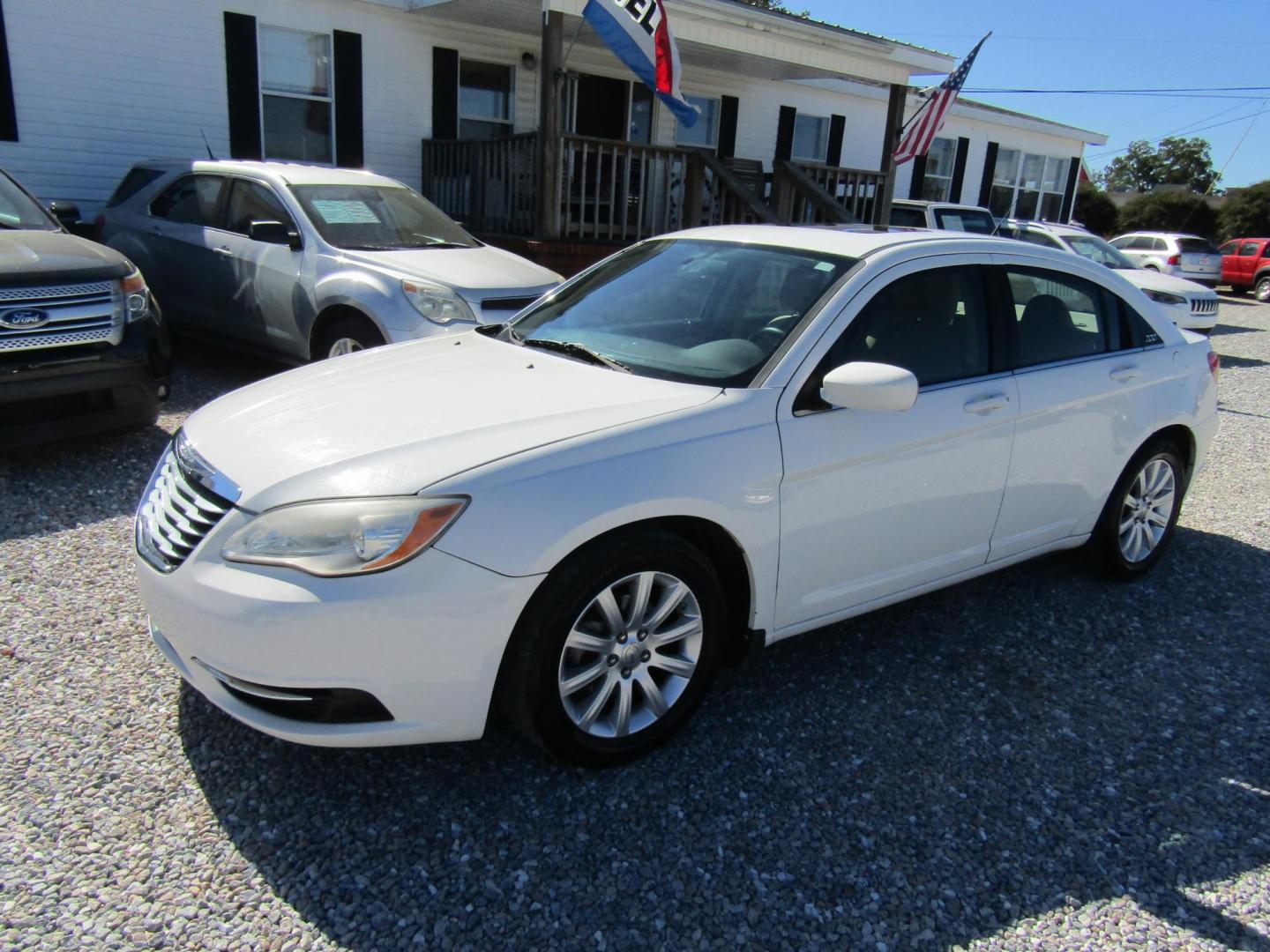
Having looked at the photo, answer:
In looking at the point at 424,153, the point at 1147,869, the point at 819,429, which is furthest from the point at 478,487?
the point at 424,153

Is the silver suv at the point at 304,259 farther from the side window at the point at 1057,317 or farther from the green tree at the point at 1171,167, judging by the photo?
the green tree at the point at 1171,167

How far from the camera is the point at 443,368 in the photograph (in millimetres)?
3486

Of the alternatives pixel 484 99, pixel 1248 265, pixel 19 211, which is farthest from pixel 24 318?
pixel 1248 265

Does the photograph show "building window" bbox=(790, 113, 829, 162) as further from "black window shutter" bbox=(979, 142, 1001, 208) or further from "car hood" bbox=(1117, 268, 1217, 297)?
"car hood" bbox=(1117, 268, 1217, 297)

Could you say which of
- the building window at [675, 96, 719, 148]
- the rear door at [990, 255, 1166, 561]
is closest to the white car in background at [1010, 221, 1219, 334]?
the building window at [675, 96, 719, 148]

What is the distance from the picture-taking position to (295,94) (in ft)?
35.7

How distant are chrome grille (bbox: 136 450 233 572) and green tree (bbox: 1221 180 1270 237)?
4058 cm

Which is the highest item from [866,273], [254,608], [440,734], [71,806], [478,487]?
[866,273]

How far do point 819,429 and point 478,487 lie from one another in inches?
47.0

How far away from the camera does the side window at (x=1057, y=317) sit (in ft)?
12.9

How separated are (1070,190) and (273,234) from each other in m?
23.1

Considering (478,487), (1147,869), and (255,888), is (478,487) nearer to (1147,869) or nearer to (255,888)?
(255,888)

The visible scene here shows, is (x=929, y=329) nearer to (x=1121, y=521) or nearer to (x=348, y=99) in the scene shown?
(x=1121, y=521)

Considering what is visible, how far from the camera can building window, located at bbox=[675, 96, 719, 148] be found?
15.0m
